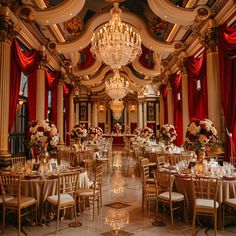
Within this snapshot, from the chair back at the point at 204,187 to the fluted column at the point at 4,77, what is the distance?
3802 millimetres

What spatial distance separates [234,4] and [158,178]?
3.78 metres

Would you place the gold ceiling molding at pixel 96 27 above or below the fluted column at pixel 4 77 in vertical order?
above

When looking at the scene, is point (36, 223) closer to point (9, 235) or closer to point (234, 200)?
point (9, 235)

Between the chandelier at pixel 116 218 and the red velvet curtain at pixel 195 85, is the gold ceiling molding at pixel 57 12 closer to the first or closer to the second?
the red velvet curtain at pixel 195 85

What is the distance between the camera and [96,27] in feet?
31.4

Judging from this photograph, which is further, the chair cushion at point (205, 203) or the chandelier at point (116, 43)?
the chandelier at point (116, 43)

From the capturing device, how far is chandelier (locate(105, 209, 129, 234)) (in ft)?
14.3

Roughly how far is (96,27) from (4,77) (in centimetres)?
474

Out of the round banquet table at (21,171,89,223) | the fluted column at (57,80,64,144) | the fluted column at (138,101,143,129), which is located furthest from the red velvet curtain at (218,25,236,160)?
Answer: the fluted column at (138,101,143,129)

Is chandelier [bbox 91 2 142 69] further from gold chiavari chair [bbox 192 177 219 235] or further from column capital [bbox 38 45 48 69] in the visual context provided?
gold chiavari chair [bbox 192 177 219 235]

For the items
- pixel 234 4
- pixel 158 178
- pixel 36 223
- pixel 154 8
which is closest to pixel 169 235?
pixel 158 178

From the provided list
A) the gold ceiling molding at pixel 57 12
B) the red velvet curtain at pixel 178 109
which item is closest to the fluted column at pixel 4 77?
the gold ceiling molding at pixel 57 12

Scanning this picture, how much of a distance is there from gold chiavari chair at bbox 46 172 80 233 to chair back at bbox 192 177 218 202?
181cm

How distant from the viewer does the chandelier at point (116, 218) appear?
4348 millimetres
